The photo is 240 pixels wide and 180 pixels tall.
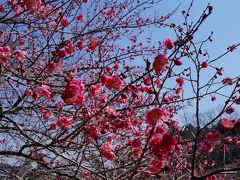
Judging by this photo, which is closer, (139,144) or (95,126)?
(95,126)

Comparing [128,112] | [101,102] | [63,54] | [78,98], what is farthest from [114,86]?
[128,112]

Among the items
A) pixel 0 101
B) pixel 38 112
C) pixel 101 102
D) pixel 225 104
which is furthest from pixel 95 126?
pixel 0 101

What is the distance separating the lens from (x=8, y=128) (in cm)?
554

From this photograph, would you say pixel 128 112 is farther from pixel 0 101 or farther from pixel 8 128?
pixel 0 101

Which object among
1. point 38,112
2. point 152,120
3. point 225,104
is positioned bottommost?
point 152,120

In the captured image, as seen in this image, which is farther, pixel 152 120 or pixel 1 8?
pixel 1 8

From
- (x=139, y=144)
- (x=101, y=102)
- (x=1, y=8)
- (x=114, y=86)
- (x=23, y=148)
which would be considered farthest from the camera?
(x=23, y=148)

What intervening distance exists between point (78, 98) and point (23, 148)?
3.02 m

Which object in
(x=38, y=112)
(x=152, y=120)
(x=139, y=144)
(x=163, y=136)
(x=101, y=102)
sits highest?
(x=38, y=112)

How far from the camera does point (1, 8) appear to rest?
498cm

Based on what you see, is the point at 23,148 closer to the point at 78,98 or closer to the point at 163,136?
the point at 78,98

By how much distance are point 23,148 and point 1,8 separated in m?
2.30

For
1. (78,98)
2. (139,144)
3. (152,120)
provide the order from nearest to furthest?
(152,120)
(78,98)
(139,144)

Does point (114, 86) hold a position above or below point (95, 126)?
above
